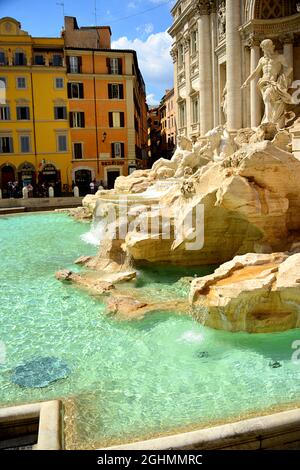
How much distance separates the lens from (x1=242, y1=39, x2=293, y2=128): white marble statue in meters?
17.3

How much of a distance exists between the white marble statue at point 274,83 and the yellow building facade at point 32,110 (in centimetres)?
2040

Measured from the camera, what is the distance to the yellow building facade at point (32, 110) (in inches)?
1373

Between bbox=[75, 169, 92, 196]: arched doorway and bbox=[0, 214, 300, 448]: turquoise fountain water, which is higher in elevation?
bbox=[75, 169, 92, 196]: arched doorway

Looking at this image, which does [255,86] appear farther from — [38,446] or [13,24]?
[13,24]

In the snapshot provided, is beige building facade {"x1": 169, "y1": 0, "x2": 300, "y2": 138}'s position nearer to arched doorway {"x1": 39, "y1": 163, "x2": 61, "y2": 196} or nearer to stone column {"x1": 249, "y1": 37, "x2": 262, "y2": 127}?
stone column {"x1": 249, "y1": 37, "x2": 262, "y2": 127}

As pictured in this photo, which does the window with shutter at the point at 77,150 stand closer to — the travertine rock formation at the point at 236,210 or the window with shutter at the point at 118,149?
the window with shutter at the point at 118,149

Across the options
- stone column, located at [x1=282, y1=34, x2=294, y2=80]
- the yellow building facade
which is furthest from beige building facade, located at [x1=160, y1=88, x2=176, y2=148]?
stone column, located at [x1=282, y1=34, x2=294, y2=80]

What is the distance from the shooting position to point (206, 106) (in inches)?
1050

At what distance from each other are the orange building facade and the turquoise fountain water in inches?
1133

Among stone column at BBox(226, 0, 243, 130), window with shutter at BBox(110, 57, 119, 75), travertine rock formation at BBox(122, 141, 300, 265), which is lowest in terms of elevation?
travertine rock formation at BBox(122, 141, 300, 265)

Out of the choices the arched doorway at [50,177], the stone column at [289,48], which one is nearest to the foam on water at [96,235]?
the stone column at [289,48]
